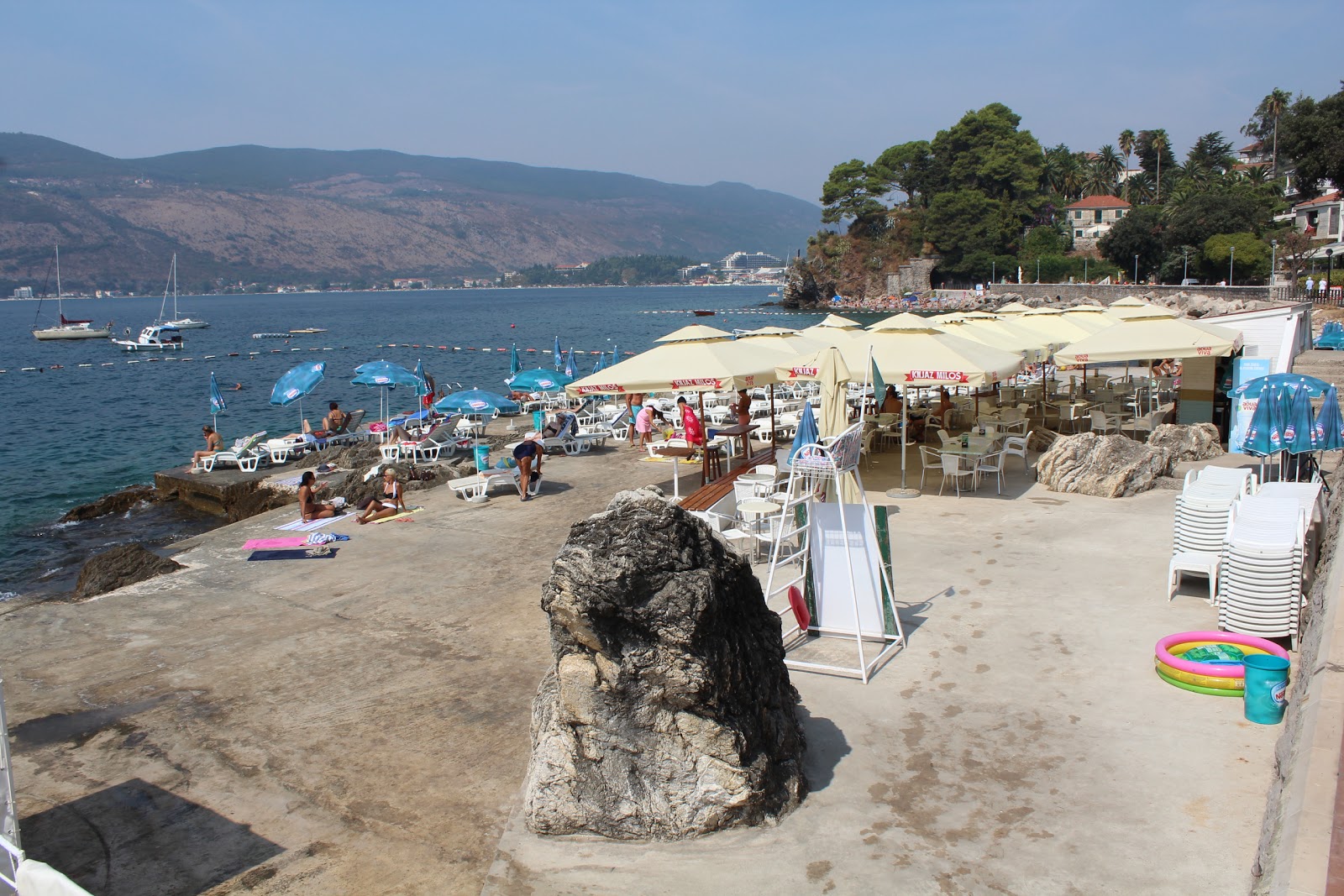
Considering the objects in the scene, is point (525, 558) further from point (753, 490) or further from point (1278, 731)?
point (1278, 731)

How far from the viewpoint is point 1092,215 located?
339ft

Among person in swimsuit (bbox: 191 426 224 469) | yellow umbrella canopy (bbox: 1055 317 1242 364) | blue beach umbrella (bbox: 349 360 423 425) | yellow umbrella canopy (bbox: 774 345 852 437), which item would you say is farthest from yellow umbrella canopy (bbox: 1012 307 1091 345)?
person in swimsuit (bbox: 191 426 224 469)

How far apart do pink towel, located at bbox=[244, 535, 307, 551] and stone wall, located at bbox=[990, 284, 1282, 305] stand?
156ft

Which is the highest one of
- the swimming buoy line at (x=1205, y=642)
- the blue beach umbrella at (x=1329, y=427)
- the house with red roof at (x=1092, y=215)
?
the house with red roof at (x=1092, y=215)

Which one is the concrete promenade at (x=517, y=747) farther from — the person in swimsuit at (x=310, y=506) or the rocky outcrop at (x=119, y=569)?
the person in swimsuit at (x=310, y=506)

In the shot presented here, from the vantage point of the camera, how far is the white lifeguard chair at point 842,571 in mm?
6504

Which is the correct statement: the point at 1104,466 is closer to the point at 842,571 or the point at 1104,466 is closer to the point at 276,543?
the point at 842,571

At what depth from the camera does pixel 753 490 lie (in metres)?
9.73

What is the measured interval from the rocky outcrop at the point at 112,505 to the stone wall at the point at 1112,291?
157 ft

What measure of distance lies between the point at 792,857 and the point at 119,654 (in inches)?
236

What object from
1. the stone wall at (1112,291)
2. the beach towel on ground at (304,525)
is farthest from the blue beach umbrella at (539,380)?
the stone wall at (1112,291)

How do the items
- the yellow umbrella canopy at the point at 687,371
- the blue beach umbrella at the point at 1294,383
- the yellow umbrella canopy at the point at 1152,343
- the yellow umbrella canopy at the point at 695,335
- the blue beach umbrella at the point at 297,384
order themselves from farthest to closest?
1. the blue beach umbrella at the point at 297,384
2. the yellow umbrella canopy at the point at 695,335
3. the yellow umbrella canopy at the point at 1152,343
4. the yellow umbrella canopy at the point at 687,371
5. the blue beach umbrella at the point at 1294,383

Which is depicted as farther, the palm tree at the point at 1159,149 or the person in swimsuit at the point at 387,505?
the palm tree at the point at 1159,149

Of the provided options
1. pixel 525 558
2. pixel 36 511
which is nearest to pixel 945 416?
pixel 525 558
